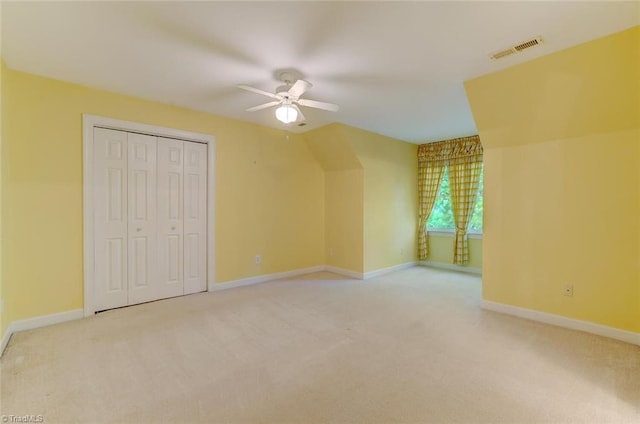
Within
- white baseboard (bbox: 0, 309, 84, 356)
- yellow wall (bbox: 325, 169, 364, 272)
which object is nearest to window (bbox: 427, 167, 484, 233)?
yellow wall (bbox: 325, 169, 364, 272)

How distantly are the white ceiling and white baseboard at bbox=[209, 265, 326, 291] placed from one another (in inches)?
100

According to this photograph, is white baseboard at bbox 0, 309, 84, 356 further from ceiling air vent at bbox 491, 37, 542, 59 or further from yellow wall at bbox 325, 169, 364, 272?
ceiling air vent at bbox 491, 37, 542, 59

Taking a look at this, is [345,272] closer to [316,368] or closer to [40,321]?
[316,368]

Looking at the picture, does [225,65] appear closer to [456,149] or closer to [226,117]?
[226,117]

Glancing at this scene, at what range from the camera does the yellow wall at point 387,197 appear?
187 inches

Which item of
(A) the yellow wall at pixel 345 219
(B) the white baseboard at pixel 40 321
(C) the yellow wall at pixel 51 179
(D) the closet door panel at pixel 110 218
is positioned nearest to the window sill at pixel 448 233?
(A) the yellow wall at pixel 345 219

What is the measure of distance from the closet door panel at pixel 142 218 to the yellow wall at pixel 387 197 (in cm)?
272

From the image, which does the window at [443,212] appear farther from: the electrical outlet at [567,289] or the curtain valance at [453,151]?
the electrical outlet at [567,289]

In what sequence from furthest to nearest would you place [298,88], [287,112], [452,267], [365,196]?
1. [452,267]
2. [365,196]
3. [287,112]
4. [298,88]

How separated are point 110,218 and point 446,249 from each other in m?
5.40

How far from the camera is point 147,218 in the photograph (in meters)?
3.46

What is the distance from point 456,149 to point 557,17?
3.36 meters

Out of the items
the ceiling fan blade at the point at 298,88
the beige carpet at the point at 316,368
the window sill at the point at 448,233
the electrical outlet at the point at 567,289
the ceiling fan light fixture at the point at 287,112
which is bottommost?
the beige carpet at the point at 316,368

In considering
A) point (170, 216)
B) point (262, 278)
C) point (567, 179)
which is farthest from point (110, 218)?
point (567, 179)
